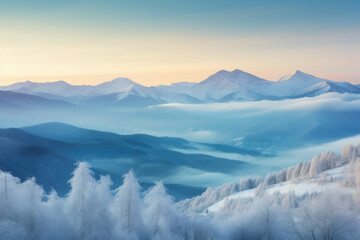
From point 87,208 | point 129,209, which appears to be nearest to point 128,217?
point 129,209

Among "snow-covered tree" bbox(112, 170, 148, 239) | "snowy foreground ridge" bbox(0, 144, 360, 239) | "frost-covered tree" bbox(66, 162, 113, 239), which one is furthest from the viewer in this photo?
"snow-covered tree" bbox(112, 170, 148, 239)

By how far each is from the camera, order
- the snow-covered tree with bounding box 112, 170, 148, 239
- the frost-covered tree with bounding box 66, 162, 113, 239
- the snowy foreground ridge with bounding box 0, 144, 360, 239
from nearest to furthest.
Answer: the snowy foreground ridge with bounding box 0, 144, 360, 239 < the frost-covered tree with bounding box 66, 162, 113, 239 < the snow-covered tree with bounding box 112, 170, 148, 239

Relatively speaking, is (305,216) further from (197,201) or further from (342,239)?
(197,201)

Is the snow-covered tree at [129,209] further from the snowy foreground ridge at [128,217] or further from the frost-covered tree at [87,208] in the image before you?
the frost-covered tree at [87,208]

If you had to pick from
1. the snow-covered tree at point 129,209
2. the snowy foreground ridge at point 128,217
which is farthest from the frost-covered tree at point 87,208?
the snow-covered tree at point 129,209

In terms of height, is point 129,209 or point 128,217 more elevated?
point 129,209

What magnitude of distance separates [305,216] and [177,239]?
730 inches

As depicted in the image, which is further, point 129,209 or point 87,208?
point 129,209

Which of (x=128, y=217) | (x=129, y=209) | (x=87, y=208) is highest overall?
(x=87, y=208)

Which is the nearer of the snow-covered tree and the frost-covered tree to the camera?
the frost-covered tree

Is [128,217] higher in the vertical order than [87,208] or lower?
lower

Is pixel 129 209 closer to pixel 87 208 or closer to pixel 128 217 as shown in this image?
pixel 128 217

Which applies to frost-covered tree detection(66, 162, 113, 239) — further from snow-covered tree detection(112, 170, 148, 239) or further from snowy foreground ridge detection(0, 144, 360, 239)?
snow-covered tree detection(112, 170, 148, 239)

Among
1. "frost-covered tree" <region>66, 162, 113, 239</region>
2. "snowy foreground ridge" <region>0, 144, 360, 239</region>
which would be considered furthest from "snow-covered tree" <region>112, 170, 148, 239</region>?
"frost-covered tree" <region>66, 162, 113, 239</region>
